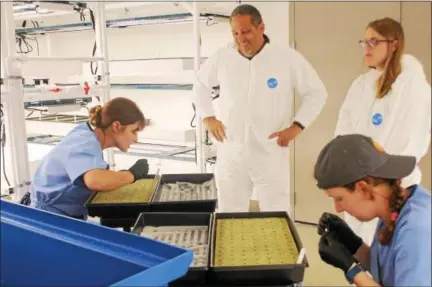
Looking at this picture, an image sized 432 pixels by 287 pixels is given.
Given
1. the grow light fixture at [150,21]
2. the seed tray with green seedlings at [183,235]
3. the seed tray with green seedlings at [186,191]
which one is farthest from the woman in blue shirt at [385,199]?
the grow light fixture at [150,21]

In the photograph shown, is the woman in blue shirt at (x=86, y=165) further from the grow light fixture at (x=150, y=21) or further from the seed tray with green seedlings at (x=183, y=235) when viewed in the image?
the grow light fixture at (x=150, y=21)

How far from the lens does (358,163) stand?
40.1 inches

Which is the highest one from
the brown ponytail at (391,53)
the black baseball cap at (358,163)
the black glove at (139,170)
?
the brown ponytail at (391,53)

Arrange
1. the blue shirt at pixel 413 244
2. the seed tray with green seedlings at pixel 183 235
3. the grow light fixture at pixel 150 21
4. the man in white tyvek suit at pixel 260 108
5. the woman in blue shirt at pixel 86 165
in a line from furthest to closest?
1. the grow light fixture at pixel 150 21
2. the man in white tyvek suit at pixel 260 108
3. the woman in blue shirt at pixel 86 165
4. the seed tray with green seedlings at pixel 183 235
5. the blue shirt at pixel 413 244

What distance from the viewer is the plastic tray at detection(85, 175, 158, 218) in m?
1.52

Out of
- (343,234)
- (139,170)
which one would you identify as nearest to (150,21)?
(139,170)

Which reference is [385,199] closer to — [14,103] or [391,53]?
[391,53]

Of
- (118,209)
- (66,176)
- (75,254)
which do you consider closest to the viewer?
(75,254)

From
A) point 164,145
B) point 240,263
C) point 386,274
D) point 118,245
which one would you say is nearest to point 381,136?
point 386,274

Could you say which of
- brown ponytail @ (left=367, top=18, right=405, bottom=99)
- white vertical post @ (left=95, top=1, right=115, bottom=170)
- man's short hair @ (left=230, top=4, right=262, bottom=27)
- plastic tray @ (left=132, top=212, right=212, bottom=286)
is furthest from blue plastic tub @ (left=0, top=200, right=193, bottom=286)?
white vertical post @ (left=95, top=1, right=115, bottom=170)

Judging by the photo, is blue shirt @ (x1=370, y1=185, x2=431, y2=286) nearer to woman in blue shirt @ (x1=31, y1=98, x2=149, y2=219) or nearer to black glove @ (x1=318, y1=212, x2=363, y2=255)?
black glove @ (x1=318, y1=212, x2=363, y2=255)

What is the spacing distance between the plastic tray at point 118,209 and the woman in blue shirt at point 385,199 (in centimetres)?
68

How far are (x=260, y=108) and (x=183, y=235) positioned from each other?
1167 mm

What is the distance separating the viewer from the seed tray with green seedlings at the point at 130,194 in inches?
62.2
